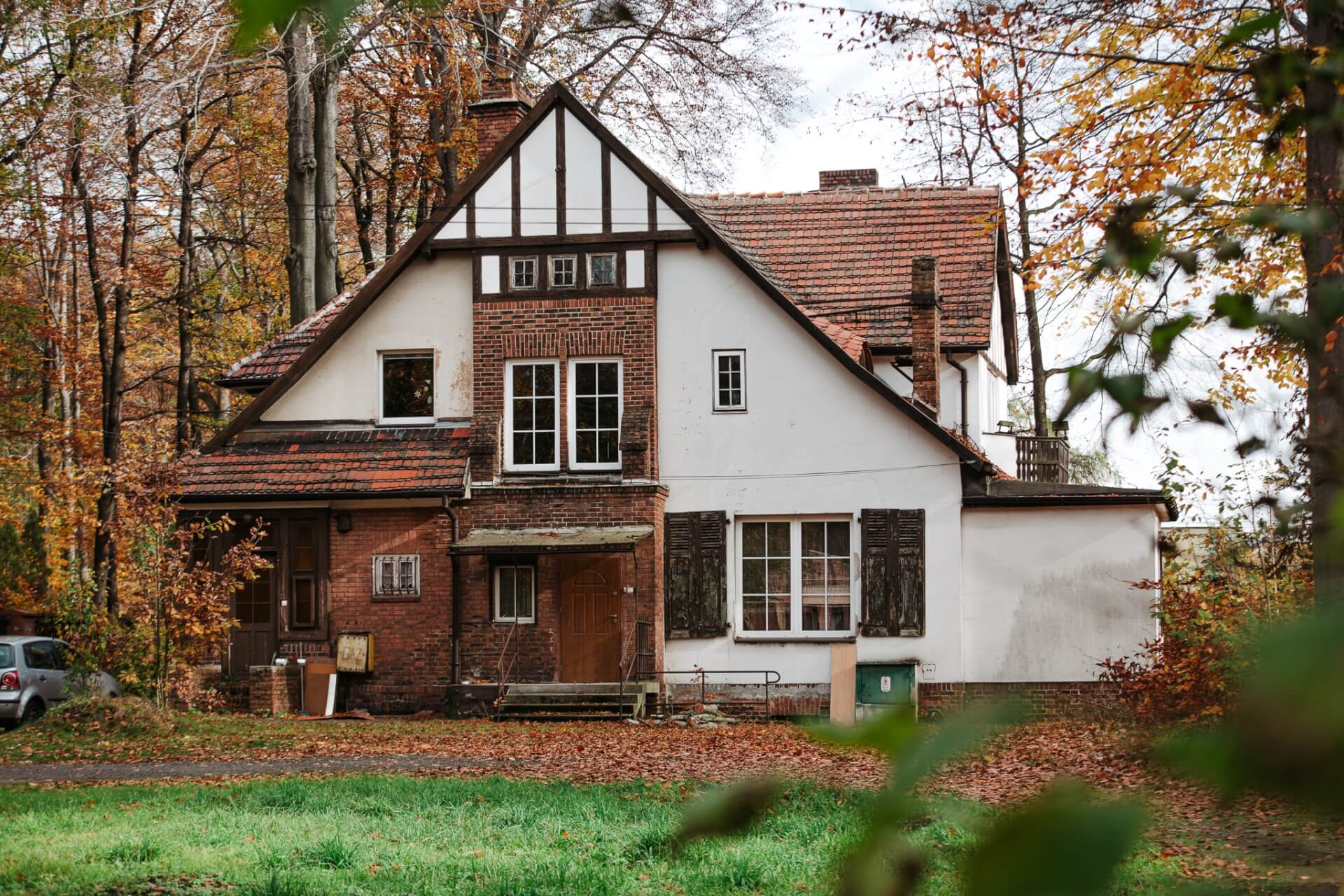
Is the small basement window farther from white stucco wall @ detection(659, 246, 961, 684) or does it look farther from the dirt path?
the dirt path

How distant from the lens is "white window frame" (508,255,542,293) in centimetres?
2289

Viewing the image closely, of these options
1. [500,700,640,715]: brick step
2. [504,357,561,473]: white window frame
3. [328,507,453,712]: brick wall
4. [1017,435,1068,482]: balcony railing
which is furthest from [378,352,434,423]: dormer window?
[1017,435,1068,482]: balcony railing

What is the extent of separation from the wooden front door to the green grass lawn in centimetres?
943

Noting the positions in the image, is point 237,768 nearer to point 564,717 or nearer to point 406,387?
point 564,717

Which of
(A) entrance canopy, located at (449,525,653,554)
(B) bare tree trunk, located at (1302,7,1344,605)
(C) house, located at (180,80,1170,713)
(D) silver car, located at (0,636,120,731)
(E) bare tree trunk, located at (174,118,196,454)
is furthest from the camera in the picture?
(E) bare tree trunk, located at (174,118,196,454)

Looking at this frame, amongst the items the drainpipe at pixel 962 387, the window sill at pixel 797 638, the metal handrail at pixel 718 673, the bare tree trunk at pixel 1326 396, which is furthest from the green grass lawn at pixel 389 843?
the drainpipe at pixel 962 387

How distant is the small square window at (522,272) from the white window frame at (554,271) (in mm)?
225

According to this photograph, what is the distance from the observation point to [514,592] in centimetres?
2280

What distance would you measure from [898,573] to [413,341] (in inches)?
325

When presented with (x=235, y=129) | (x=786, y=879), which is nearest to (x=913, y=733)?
(x=786, y=879)

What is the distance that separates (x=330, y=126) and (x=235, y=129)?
23.0ft

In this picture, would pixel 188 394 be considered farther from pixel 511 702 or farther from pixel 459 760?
pixel 459 760

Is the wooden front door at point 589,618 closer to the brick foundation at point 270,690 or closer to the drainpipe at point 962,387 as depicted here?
the brick foundation at point 270,690

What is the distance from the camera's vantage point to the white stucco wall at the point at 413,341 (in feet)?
76.3
